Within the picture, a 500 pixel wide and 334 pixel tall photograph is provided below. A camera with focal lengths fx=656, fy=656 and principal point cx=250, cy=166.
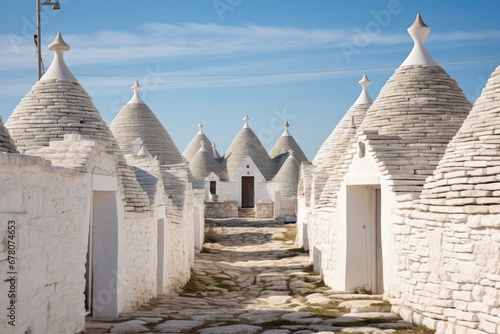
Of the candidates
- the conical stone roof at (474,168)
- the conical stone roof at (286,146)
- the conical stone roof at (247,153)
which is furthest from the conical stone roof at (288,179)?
the conical stone roof at (474,168)

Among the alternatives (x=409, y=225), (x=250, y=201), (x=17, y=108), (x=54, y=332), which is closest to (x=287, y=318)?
(x=409, y=225)

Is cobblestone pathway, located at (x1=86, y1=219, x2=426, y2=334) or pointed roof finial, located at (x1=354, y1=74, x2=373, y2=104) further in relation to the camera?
pointed roof finial, located at (x1=354, y1=74, x2=373, y2=104)

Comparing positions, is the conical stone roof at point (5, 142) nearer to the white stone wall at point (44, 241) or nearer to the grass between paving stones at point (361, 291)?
the white stone wall at point (44, 241)

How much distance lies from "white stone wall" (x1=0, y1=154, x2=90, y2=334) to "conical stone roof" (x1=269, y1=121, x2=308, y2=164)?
32723 millimetres

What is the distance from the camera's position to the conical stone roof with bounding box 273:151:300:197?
3297cm

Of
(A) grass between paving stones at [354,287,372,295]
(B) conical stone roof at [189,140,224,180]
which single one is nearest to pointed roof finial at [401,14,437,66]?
(A) grass between paving stones at [354,287,372,295]

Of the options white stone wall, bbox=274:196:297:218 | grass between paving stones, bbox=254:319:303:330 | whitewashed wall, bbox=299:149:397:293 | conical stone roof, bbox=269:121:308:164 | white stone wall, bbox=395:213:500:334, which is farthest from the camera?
conical stone roof, bbox=269:121:308:164

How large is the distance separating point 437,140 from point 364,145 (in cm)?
117

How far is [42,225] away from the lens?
5.60m

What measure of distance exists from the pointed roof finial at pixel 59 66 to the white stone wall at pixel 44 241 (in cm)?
415

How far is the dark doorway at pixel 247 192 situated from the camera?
124ft

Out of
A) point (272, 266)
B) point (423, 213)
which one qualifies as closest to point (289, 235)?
point (272, 266)

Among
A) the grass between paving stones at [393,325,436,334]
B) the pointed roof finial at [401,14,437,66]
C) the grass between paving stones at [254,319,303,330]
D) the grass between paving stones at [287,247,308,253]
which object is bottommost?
the grass between paving stones at [254,319,303,330]

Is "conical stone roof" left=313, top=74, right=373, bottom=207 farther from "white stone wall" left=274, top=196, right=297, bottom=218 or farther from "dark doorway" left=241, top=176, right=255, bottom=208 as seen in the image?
"dark doorway" left=241, top=176, right=255, bottom=208
